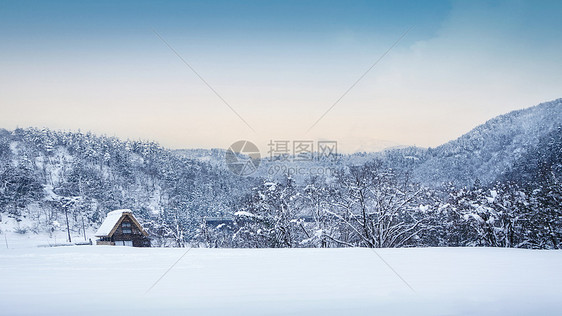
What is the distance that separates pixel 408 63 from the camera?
32.0ft

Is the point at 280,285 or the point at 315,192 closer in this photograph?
the point at 280,285

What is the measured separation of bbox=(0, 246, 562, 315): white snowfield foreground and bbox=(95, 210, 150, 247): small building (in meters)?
12.7

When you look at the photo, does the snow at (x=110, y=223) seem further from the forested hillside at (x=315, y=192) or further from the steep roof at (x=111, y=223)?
the forested hillside at (x=315, y=192)

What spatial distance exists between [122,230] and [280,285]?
1572 cm

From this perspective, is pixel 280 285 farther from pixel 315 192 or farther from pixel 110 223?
pixel 110 223

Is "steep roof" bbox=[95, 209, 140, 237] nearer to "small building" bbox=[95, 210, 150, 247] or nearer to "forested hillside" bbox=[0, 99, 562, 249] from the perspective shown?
"small building" bbox=[95, 210, 150, 247]

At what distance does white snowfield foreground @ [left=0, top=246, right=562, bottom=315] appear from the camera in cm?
216

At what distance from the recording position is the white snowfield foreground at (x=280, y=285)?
2.16m

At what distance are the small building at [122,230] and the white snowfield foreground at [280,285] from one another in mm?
12659

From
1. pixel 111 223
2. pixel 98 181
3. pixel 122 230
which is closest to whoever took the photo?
pixel 111 223

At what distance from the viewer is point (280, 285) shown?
2.62m

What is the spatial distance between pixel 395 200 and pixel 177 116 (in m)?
8.72

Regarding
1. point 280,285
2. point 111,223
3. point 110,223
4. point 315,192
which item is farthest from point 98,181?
point 280,285

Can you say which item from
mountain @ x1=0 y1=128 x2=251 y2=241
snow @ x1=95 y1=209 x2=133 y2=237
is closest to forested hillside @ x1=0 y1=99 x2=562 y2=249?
mountain @ x1=0 y1=128 x2=251 y2=241
